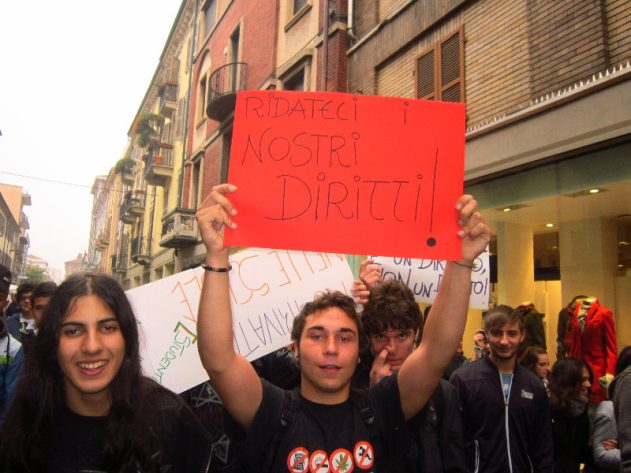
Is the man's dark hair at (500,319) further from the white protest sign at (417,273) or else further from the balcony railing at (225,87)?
the balcony railing at (225,87)

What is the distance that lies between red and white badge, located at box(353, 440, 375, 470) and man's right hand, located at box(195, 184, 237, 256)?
0.81 metres

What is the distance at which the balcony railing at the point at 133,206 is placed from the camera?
31641 mm

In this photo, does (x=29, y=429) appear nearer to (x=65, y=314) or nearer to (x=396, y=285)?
(x=65, y=314)

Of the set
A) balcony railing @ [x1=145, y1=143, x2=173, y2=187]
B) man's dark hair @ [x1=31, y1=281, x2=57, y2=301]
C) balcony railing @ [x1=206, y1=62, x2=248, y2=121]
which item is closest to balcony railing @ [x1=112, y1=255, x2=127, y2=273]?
balcony railing @ [x1=145, y1=143, x2=173, y2=187]

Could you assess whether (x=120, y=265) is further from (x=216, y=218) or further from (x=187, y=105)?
(x=216, y=218)

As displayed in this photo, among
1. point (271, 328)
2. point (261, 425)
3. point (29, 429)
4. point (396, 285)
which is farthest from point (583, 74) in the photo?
point (29, 429)

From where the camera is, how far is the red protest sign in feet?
6.64

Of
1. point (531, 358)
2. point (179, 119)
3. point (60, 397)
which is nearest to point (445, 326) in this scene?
point (60, 397)

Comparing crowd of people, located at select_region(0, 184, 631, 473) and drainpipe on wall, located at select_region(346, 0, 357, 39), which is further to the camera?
drainpipe on wall, located at select_region(346, 0, 357, 39)

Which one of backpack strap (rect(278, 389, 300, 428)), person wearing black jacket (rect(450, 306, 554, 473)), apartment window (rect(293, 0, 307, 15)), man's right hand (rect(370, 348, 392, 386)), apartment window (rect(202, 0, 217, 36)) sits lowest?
person wearing black jacket (rect(450, 306, 554, 473))

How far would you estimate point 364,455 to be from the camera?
5.80 feet

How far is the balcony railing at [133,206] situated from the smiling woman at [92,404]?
1195 inches

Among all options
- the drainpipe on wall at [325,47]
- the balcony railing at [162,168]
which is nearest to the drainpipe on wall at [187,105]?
the balcony railing at [162,168]

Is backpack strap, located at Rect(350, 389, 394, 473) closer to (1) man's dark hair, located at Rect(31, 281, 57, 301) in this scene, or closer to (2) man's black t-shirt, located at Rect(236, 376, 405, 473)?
(2) man's black t-shirt, located at Rect(236, 376, 405, 473)
